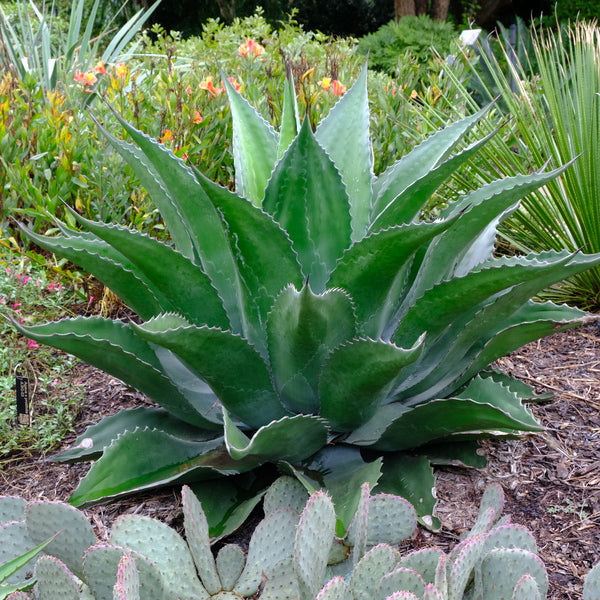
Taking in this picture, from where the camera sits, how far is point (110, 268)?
5.94 ft

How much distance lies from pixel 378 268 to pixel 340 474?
544mm

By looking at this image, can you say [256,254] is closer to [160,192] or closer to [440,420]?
[160,192]

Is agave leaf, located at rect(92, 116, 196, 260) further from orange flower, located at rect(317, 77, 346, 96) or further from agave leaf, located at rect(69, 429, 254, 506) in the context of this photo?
orange flower, located at rect(317, 77, 346, 96)

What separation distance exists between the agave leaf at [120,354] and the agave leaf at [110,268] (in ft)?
0.26

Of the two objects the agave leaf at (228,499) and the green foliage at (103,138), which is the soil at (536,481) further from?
the green foliage at (103,138)

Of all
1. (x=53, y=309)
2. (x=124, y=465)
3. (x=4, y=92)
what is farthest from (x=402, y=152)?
(x=124, y=465)

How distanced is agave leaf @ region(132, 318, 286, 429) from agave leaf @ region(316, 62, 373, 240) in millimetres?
534

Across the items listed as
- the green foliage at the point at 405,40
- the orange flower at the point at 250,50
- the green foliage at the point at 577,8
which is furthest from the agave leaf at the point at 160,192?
the green foliage at the point at 577,8

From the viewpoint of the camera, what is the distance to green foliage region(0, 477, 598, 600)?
135cm

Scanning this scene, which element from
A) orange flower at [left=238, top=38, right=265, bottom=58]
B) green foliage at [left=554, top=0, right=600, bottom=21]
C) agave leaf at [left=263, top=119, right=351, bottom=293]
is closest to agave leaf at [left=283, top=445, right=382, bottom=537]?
agave leaf at [left=263, top=119, right=351, bottom=293]

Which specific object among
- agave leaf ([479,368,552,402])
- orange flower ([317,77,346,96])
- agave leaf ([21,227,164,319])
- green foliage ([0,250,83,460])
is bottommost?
green foliage ([0,250,83,460])

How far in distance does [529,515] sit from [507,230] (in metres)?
1.55

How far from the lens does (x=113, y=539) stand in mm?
1507

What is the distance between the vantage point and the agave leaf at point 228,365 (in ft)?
5.16
